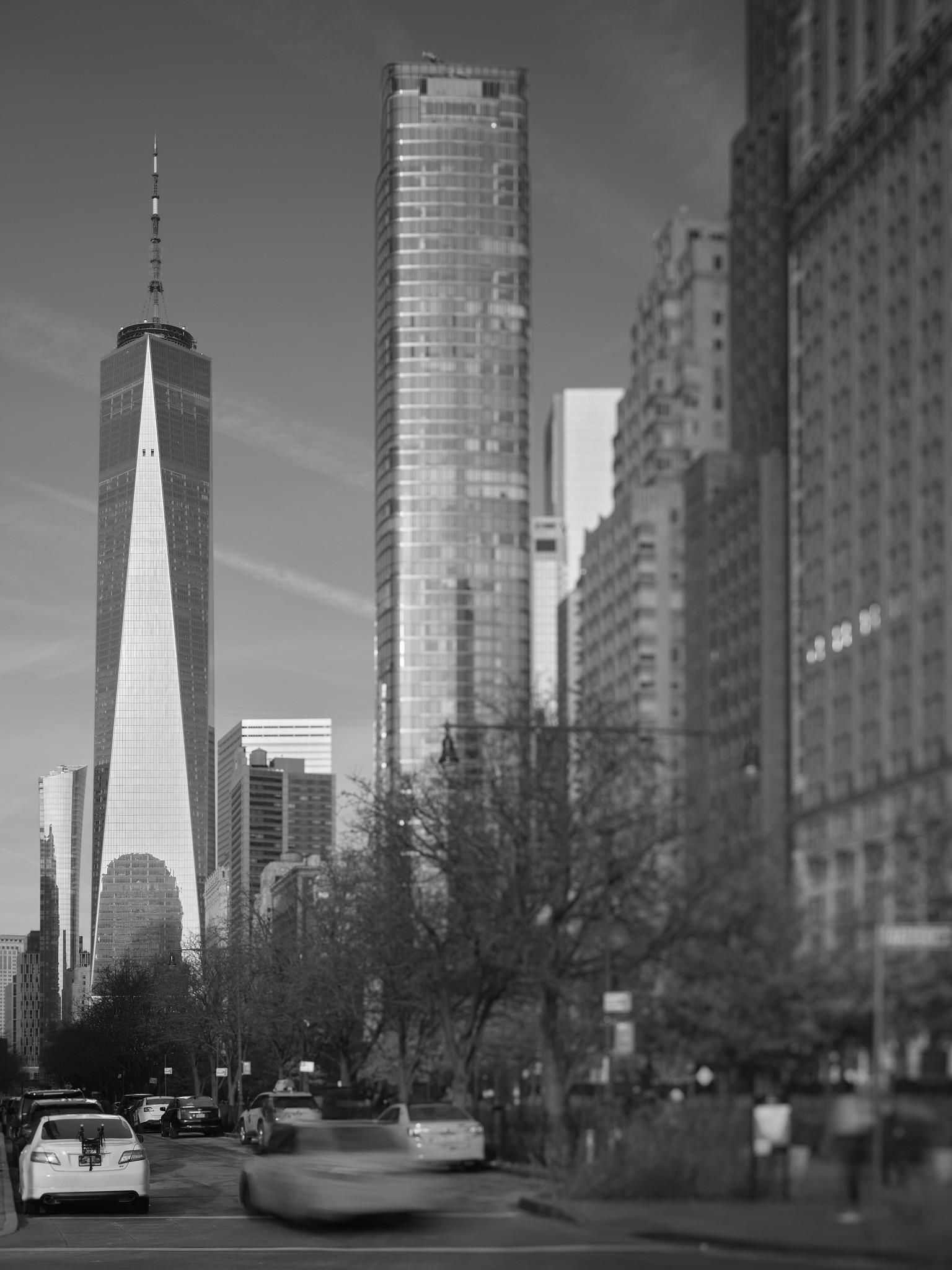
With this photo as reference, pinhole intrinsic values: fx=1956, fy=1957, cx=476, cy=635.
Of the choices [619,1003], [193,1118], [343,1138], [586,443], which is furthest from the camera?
[193,1118]

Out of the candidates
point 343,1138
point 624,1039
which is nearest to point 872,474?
point 624,1039

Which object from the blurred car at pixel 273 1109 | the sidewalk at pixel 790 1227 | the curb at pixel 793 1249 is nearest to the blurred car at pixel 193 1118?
the blurred car at pixel 273 1109

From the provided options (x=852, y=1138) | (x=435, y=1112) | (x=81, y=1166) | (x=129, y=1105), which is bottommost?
(x=129, y=1105)

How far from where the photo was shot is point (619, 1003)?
34.3 ft

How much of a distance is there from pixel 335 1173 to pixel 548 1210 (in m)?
2.13

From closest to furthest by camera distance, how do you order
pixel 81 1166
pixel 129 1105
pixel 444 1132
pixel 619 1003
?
pixel 619 1003 → pixel 81 1166 → pixel 444 1132 → pixel 129 1105

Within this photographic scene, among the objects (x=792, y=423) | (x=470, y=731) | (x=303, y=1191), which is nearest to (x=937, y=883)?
(x=792, y=423)

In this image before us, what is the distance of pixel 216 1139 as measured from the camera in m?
61.5

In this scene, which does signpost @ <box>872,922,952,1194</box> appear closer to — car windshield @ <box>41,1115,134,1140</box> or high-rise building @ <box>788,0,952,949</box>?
high-rise building @ <box>788,0,952,949</box>

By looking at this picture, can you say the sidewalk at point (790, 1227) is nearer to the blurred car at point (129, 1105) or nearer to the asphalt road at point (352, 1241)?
the asphalt road at point (352, 1241)

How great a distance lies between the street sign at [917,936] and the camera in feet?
15.8

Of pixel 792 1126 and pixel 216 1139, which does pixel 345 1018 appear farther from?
pixel 792 1126

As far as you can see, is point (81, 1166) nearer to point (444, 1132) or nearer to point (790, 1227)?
point (444, 1132)

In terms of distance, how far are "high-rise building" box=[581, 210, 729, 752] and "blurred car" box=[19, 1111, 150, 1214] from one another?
7300 mm
